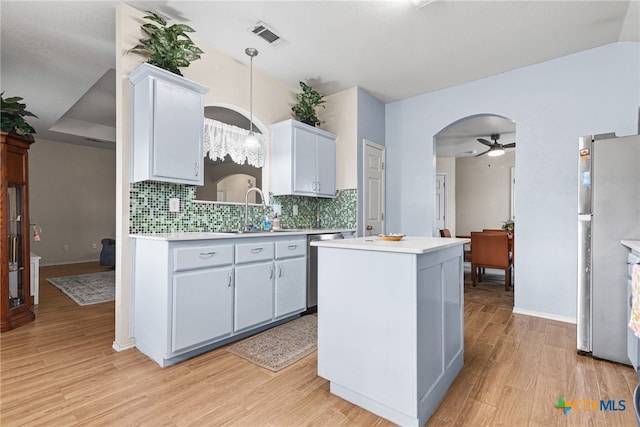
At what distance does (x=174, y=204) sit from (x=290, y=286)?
1317 mm

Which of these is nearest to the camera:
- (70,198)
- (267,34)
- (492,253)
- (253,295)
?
(253,295)

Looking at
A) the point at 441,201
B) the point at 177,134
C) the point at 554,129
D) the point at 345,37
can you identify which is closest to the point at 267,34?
the point at 345,37

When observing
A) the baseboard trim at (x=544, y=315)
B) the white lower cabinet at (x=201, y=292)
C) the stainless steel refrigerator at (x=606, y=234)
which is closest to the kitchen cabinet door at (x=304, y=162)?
the white lower cabinet at (x=201, y=292)

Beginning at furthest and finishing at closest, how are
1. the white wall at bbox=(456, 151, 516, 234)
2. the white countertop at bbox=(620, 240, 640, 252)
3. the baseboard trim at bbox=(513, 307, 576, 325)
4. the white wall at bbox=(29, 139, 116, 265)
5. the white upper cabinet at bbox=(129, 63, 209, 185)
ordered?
the white wall at bbox=(456, 151, 516, 234)
the white wall at bbox=(29, 139, 116, 265)
the baseboard trim at bbox=(513, 307, 576, 325)
the white upper cabinet at bbox=(129, 63, 209, 185)
the white countertop at bbox=(620, 240, 640, 252)

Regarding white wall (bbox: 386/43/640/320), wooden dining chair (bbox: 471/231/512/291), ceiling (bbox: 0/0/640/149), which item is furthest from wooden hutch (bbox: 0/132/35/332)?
wooden dining chair (bbox: 471/231/512/291)

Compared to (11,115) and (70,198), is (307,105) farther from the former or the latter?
(70,198)

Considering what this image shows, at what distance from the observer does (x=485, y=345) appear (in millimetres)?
2561

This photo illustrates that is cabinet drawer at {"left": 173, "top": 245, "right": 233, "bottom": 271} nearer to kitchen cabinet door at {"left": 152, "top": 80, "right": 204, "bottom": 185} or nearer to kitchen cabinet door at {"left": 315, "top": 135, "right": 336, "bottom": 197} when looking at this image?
kitchen cabinet door at {"left": 152, "top": 80, "right": 204, "bottom": 185}

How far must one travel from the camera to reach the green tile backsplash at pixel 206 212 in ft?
8.64

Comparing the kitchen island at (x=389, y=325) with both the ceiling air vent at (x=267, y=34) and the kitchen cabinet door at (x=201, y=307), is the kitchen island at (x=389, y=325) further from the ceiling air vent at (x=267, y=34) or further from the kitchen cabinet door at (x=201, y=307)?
the ceiling air vent at (x=267, y=34)

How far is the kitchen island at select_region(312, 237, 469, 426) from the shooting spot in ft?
5.04

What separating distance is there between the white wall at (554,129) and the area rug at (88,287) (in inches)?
198

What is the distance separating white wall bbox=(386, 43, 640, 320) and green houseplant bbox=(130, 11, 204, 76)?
10.8ft

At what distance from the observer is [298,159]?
3.74 meters
